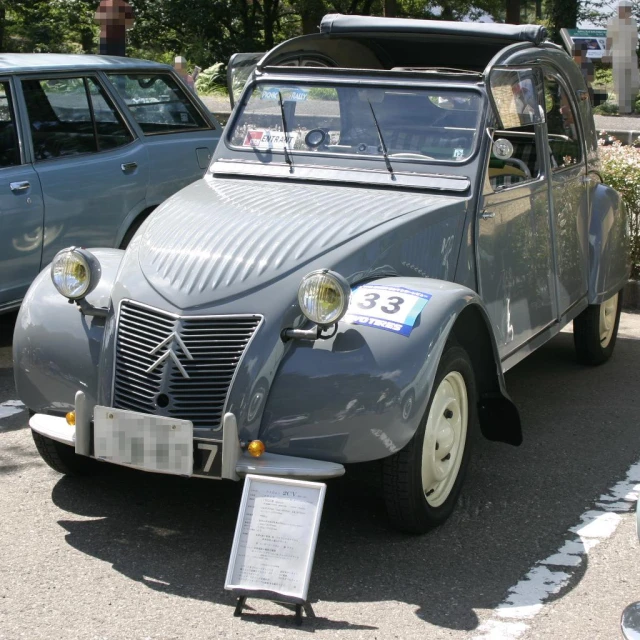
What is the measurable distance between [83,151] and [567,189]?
3.39 metres

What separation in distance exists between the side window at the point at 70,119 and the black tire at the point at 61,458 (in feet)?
9.78

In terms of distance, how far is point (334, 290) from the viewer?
385 cm

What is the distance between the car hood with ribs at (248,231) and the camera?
13.5 feet

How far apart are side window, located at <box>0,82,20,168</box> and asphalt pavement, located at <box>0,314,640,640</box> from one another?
7.50 ft

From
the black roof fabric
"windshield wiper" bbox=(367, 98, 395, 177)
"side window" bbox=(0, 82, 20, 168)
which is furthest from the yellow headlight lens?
"side window" bbox=(0, 82, 20, 168)

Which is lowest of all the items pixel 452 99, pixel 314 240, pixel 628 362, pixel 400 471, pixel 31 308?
pixel 628 362

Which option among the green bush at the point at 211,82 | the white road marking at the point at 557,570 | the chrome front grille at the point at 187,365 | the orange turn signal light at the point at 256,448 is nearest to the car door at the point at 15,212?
the chrome front grille at the point at 187,365

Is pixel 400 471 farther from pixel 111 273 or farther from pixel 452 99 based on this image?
pixel 452 99

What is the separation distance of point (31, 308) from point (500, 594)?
A: 7.41ft

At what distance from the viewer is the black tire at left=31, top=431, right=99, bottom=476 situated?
461 centimetres

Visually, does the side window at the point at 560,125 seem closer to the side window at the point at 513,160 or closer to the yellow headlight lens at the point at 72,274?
the side window at the point at 513,160

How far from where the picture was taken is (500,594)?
3.79 metres

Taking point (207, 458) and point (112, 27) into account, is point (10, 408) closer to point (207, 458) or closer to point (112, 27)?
→ point (207, 458)

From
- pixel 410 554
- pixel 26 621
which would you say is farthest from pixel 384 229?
pixel 26 621
